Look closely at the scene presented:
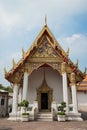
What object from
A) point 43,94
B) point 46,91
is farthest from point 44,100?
point 46,91

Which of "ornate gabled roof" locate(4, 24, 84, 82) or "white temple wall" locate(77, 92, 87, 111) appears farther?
"white temple wall" locate(77, 92, 87, 111)

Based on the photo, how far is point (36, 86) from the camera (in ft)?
46.1

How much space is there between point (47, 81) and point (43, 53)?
2.42m

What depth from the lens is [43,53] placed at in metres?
12.8

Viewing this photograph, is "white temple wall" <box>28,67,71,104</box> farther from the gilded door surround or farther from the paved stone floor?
the paved stone floor

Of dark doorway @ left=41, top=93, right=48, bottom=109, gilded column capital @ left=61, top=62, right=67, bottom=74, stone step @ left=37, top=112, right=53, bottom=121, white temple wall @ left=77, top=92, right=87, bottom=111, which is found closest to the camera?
stone step @ left=37, top=112, right=53, bottom=121

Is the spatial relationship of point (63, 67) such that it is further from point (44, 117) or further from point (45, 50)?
point (44, 117)

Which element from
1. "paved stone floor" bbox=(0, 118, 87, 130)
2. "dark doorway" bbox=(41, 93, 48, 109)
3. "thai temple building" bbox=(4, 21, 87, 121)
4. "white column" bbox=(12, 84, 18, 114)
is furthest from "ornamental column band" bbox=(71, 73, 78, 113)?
"white column" bbox=(12, 84, 18, 114)

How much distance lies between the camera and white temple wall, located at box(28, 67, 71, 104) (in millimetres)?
13891

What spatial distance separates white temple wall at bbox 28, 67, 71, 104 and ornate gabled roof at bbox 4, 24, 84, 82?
6.40 feet

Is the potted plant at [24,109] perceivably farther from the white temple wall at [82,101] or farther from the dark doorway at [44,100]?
the white temple wall at [82,101]

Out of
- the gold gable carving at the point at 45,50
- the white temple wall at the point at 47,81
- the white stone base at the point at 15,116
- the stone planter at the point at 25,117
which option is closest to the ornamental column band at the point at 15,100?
the white stone base at the point at 15,116

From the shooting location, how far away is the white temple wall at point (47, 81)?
13891 millimetres

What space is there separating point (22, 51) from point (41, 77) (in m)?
2.80
